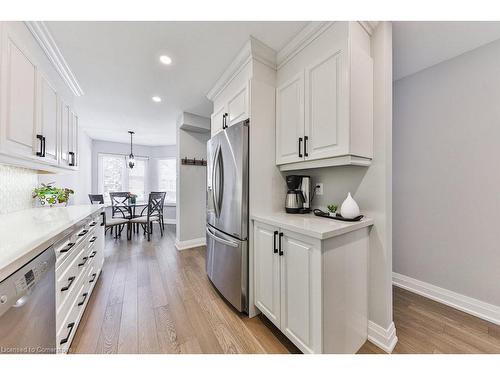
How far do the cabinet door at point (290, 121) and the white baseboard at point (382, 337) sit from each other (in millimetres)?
1408

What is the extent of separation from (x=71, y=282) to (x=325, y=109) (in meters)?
2.28

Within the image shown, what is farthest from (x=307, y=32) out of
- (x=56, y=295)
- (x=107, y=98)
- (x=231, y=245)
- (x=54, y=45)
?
(x=107, y=98)

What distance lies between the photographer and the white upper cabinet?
1282 mm

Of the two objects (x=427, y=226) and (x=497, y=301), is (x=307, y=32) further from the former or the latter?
(x=497, y=301)

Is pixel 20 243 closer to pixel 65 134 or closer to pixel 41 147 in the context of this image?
pixel 41 147

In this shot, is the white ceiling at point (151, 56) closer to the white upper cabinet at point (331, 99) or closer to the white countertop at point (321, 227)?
the white upper cabinet at point (331, 99)

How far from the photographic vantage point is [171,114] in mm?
3547

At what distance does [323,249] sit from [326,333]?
0.51m

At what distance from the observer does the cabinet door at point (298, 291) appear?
114 cm

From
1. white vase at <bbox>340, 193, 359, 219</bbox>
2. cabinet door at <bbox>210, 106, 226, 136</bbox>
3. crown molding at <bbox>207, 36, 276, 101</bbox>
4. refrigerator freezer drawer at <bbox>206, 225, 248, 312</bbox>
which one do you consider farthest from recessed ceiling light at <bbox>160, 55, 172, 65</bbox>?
white vase at <bbox>340, 193, 359, 219</bbox>

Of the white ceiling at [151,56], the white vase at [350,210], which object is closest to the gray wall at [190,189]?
→ the white ceiling at [151,56]

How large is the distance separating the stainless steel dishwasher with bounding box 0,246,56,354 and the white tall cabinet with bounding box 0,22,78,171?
876 millimetres

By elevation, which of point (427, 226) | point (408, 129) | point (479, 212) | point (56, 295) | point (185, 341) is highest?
point (408, 129)

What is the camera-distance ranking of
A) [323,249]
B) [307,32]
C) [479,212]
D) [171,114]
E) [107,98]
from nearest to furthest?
[323,249] → [307,32] → [479,212] → [107,98] → [171,114]
